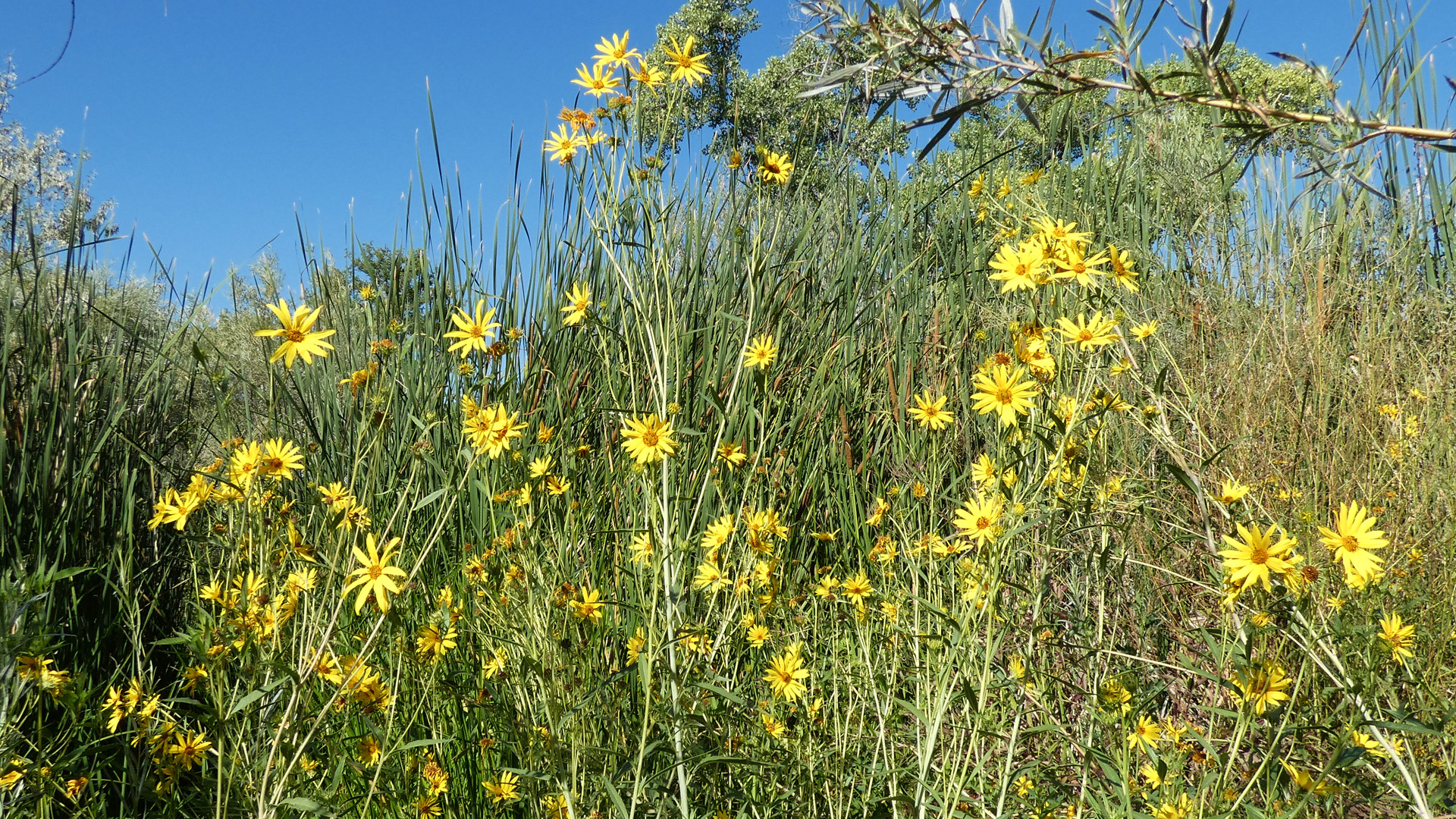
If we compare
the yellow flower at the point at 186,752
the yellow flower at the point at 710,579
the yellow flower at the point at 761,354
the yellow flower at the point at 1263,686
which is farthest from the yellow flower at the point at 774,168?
the yellow flower at the point at 186,752

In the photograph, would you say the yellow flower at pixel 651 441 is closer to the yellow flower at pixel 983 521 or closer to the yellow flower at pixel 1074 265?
the yellow flower at pixel 983 521

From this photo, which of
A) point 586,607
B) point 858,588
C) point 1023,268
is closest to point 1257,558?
point 1023,268

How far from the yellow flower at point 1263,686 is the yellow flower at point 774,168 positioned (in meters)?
1.03

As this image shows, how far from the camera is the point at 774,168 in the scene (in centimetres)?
162

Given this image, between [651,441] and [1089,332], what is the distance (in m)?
0.63

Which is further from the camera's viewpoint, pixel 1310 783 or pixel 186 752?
pixel 186 752

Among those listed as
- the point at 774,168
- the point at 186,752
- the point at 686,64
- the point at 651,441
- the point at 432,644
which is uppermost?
the point at 686,64

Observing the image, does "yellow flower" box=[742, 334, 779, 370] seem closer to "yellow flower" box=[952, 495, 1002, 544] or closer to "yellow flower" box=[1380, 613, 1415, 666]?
"yellow flower" box=[952, 495, 1002, 544]

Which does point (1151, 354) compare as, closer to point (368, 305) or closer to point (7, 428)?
point (368, 305)

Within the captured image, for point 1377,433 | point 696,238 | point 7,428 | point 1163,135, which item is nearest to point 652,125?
point 696,238

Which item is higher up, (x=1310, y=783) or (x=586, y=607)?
(x=586, y=607)

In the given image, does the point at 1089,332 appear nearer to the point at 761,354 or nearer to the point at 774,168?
the point at 761,354

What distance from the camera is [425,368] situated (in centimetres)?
277

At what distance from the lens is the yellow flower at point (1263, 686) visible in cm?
102
